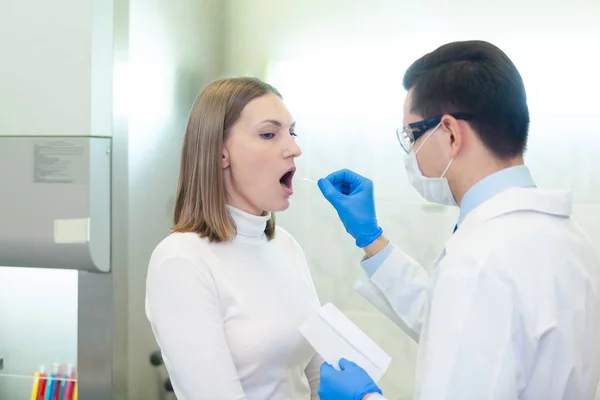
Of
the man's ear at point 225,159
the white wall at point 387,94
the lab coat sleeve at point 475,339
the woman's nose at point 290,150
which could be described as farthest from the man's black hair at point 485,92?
the white wall at point 387,94

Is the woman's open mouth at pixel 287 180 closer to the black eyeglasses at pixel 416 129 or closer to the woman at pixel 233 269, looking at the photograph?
the woman at pixel 233 269

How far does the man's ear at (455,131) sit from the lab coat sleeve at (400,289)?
Result: 40cm

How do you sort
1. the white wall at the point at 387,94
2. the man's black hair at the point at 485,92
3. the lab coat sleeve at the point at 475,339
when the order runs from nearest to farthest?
the lab coat sleeve at the point at 475,339
the man's black hair at the point at 485,92
the white wall at the point at 387,94

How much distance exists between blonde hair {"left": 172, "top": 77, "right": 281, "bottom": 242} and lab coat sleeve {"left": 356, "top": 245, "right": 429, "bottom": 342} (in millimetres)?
367

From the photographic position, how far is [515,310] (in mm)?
Answer: 905

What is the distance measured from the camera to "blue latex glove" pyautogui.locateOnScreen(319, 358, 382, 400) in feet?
3.67

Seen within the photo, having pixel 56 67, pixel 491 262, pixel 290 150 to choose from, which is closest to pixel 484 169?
pixel 491 262

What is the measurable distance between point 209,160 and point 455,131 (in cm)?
54

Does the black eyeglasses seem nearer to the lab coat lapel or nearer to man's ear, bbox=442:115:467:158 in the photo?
man's ear, bbox=442:115:467:158

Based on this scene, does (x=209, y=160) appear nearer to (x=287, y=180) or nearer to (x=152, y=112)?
(x=287, y=180)

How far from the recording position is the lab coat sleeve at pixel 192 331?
1.13m

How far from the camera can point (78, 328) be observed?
5.40 feet

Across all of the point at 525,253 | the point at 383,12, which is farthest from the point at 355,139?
the point at 525,253

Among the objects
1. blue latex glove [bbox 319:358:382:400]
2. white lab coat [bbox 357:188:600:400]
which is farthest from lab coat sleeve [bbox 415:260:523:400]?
blue latex glove [bbox 319:358:382:400]
